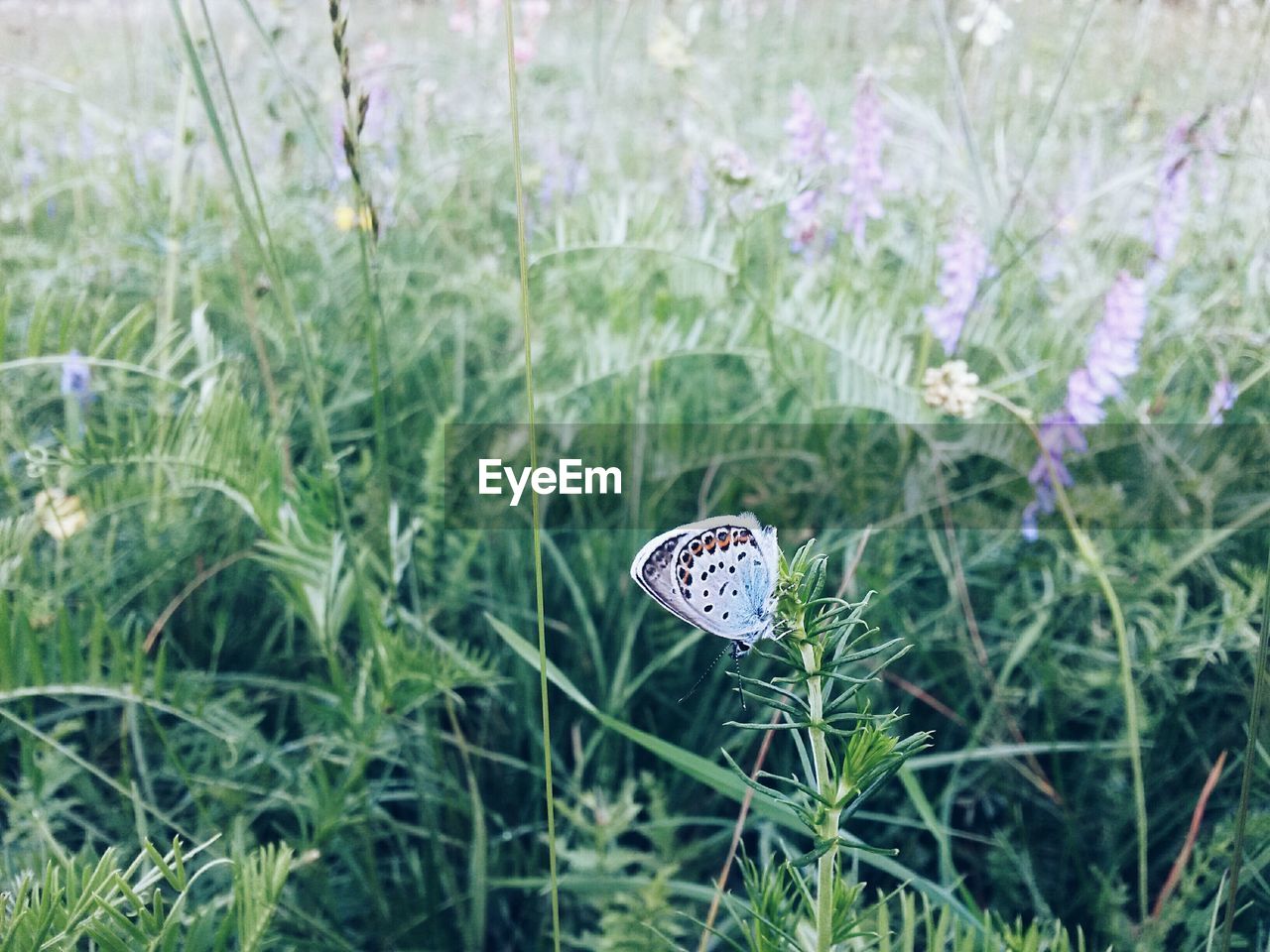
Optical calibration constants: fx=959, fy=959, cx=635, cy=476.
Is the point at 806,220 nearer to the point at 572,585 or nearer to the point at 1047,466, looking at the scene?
the point at 1047,466

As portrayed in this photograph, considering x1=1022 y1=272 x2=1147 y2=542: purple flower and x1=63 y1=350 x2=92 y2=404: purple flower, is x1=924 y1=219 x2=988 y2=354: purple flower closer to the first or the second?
x1=1022 y1=272 x2=1147 y2=542: purple flower

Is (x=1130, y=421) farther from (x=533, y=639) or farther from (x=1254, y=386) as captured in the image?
(x=533, y=639)

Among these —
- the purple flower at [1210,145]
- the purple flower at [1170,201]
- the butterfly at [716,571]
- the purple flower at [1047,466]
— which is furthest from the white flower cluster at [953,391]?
the purple flower at [1210,145]

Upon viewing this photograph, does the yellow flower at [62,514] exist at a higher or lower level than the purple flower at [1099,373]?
lower

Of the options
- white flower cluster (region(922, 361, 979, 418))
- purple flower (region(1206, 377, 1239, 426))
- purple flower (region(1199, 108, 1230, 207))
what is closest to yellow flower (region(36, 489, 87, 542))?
white flower cluster (region(922, 361, 979, 418))

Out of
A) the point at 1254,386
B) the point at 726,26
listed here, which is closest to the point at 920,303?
the point at 1254,386

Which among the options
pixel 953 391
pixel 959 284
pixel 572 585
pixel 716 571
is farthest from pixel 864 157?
pixel 716 571

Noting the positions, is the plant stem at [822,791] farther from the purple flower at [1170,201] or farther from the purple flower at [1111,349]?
the purple flower at [1170,201]
